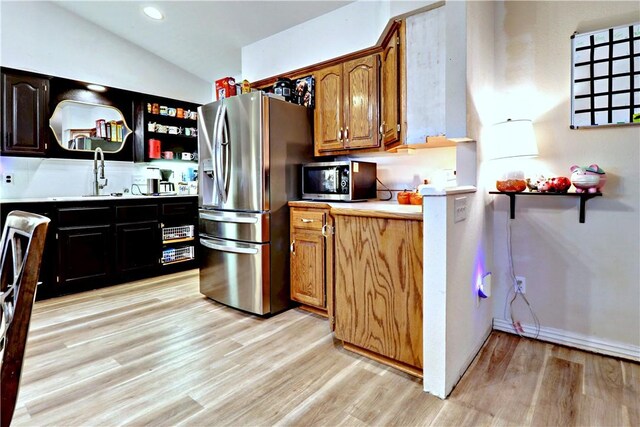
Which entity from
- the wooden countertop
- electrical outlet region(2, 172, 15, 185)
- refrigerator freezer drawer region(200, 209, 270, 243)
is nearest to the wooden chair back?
the wooden countertop

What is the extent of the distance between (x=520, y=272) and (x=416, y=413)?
1.37 metres

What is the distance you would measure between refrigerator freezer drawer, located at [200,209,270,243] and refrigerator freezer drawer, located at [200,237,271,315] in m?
0.06

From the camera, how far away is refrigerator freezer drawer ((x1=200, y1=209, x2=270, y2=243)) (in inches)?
107

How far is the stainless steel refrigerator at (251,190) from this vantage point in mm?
2705

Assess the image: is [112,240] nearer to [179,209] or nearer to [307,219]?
[179,209]

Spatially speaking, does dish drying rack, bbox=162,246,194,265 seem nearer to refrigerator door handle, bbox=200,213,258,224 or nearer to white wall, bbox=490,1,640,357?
refrigerator door handle, bbox=200,213,258,224

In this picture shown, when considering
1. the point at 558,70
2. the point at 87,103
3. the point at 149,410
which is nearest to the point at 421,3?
the point at 558,70

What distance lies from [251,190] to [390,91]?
133 cm

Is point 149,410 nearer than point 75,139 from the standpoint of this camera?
Yes

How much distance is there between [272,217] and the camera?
2.78 metres

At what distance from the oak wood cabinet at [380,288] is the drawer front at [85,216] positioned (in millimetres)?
2672

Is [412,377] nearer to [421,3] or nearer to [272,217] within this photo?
[272,217]

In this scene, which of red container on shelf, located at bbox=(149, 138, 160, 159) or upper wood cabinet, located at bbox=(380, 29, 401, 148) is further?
red container on shelf, located at bbox=(149, 138, 160, 159)

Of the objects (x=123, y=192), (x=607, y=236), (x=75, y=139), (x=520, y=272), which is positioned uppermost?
(x=75, y=139)
